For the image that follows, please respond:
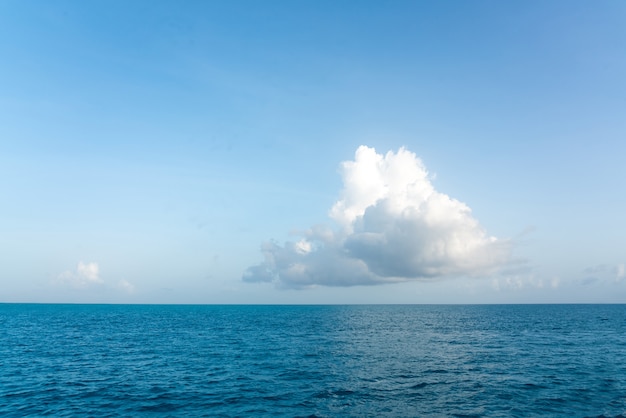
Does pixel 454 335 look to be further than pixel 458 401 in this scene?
Yes

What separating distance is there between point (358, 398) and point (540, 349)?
52.9 metres

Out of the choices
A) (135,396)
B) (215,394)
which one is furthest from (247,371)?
(135,396)

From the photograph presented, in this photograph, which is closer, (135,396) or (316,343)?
(135,396)

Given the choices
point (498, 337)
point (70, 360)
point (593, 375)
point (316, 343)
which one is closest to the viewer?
point (593, 375)

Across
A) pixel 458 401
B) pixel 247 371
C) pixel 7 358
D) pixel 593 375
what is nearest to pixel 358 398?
pixel 458 401

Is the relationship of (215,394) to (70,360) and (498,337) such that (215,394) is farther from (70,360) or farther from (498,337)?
(498,337)

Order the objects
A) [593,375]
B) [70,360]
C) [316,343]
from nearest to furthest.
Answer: [593,375] < [70,360] < [316,343]

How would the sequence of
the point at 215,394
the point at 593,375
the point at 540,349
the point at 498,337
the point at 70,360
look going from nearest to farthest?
the point at 215,394, the point at 593,375, the point at 70,360, the point at 540,349, the point at 498,337

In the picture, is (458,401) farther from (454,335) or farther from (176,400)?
(454,335)

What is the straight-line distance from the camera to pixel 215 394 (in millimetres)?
42594

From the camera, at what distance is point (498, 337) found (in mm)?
94000

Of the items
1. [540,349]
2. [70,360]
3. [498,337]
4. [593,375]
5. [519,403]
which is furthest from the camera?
[498,337]

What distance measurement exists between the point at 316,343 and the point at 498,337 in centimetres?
4814

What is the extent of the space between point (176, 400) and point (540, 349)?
2745 inches
